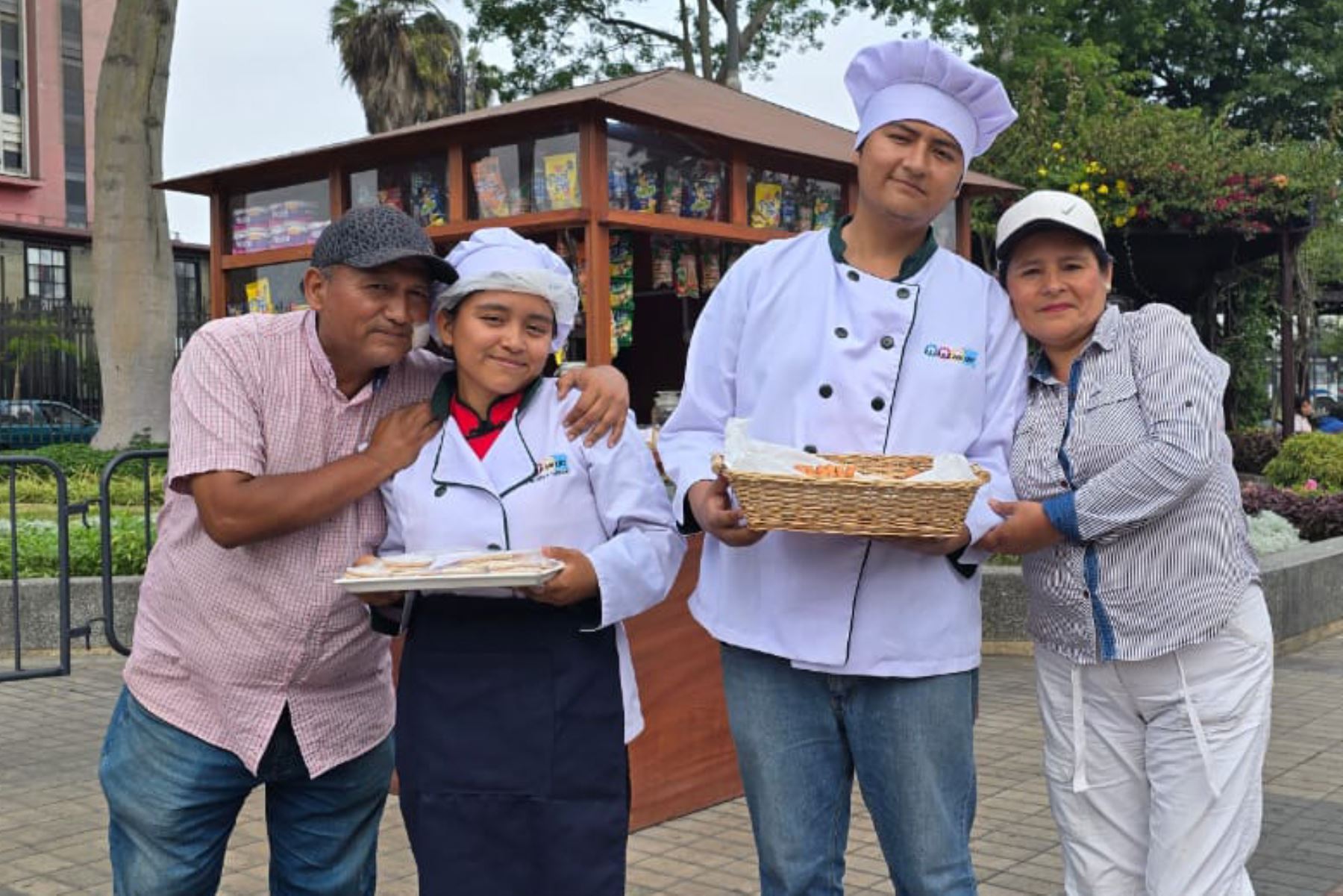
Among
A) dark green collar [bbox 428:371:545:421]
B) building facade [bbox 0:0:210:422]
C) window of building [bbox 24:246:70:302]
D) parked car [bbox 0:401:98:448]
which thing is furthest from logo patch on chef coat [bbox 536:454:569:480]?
window of building [bbox 24:246:70:302]

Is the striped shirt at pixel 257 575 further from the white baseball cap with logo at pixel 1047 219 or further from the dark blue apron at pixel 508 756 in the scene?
the white baseball cap with logo at pixel 1047 219

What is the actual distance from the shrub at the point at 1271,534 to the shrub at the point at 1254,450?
258 inches

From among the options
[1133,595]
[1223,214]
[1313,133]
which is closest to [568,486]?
[1133,595]

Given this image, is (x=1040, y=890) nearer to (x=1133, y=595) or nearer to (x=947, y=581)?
(x=1133, y=595)

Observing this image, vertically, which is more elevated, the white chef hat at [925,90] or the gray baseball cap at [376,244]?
the white chef hat at [925,90]

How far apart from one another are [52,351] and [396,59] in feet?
32.1

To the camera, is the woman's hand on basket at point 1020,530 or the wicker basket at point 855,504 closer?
the wicker basket at point 855,504

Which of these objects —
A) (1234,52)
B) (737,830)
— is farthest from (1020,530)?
(1234,52)

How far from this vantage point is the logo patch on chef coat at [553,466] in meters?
2.48

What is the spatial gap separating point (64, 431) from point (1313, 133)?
2541 cm

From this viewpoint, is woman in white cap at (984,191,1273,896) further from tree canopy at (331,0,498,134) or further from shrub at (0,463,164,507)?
tree canopy at (331,0,498,134)

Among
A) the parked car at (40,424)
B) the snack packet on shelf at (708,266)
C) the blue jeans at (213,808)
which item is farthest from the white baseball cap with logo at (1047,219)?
the parked car at (40,424)

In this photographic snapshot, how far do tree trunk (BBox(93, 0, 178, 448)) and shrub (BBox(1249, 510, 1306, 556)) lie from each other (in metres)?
9.86

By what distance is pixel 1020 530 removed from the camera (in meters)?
2.68
